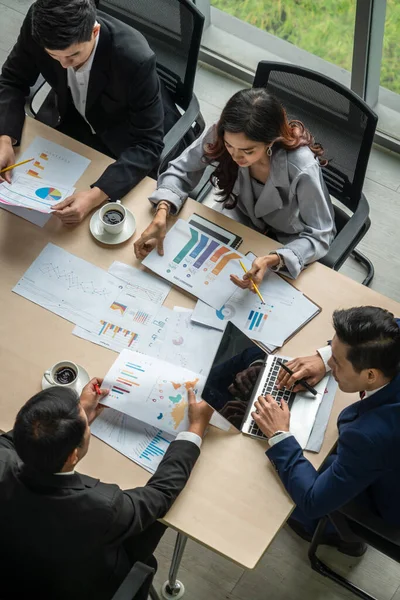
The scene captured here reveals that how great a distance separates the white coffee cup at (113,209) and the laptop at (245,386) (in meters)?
0.49

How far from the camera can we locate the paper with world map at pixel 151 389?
6.40 ft

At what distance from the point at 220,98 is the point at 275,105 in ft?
5.49

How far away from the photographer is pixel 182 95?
2.76 metres

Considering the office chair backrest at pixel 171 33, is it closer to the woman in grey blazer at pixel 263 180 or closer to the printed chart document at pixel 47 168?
the woman in grey blazer at pixel 263 180

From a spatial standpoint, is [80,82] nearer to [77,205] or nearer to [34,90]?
[34,90]

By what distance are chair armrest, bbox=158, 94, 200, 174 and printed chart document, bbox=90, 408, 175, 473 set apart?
3.29 ft

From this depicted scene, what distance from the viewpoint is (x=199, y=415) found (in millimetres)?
1940

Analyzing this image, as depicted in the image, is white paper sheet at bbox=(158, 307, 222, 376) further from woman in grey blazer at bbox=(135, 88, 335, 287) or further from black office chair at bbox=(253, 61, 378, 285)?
black office chair at bbox=(253, 61, 378, 285)

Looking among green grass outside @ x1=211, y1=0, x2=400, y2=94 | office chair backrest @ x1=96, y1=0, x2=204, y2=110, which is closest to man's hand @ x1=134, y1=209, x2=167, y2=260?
office chair backrest @ x1=96, y1=0, x2=204, y2=110

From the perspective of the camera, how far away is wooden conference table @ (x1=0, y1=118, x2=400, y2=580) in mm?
1822

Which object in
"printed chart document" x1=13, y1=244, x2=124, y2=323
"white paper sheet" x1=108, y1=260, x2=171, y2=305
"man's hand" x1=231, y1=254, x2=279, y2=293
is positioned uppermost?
"man's hand" x1=231, y1=254, x2=279, y2=293

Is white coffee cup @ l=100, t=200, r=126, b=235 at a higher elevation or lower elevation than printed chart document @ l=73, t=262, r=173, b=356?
higher

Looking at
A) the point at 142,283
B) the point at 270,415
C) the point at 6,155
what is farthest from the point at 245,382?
the point at 6,155

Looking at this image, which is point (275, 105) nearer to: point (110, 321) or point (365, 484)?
point (110, 321)
